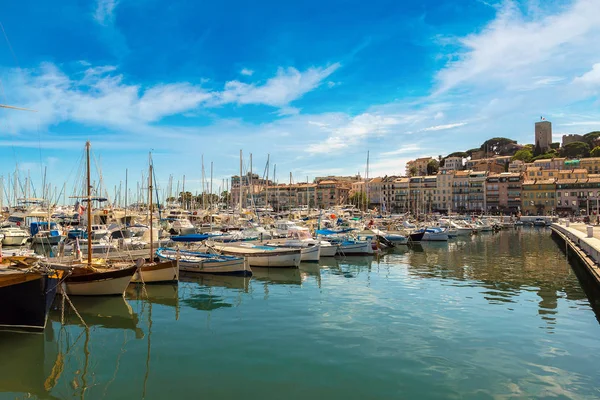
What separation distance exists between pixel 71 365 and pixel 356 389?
29.2 ft

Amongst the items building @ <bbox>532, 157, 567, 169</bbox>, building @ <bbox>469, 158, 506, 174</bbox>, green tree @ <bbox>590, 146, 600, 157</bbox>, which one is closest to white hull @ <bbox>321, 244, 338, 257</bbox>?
building @ <bbox>532, 157, 567, 169</bbox>

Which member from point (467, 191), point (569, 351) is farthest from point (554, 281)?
point (467, 191)

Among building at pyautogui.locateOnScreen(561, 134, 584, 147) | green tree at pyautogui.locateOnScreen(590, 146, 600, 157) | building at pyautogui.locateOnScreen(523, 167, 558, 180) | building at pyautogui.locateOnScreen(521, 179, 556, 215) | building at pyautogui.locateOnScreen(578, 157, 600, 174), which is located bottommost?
building at pyautogui.locateOnScreen(521, 179, 556, 215)

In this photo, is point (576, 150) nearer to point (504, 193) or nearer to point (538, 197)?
point (538, 197)

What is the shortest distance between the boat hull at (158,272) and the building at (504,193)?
124339 millimetres

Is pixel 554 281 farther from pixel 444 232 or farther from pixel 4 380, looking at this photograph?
pixel 444 232

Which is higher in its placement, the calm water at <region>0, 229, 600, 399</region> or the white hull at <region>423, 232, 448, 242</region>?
the calm water at <region>0, 229, 600, 399</region>

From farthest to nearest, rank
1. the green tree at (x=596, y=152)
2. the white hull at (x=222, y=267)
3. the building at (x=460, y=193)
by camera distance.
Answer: the green tree at (x=596, y=152)
the building at (x=460, y=193)
the white hull at (x=222, y=267)

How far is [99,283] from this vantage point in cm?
2142

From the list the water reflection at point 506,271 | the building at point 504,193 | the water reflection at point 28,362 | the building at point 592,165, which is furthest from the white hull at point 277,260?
the building at point 592,165

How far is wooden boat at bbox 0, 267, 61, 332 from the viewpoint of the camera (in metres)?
14.9

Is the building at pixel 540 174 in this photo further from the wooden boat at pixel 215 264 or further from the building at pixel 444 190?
the wooden boat at pixel 215 264

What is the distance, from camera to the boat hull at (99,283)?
834 inches

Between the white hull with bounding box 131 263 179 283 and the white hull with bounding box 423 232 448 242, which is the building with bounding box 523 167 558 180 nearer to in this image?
the white hull with bounding box 423 232 448 242
